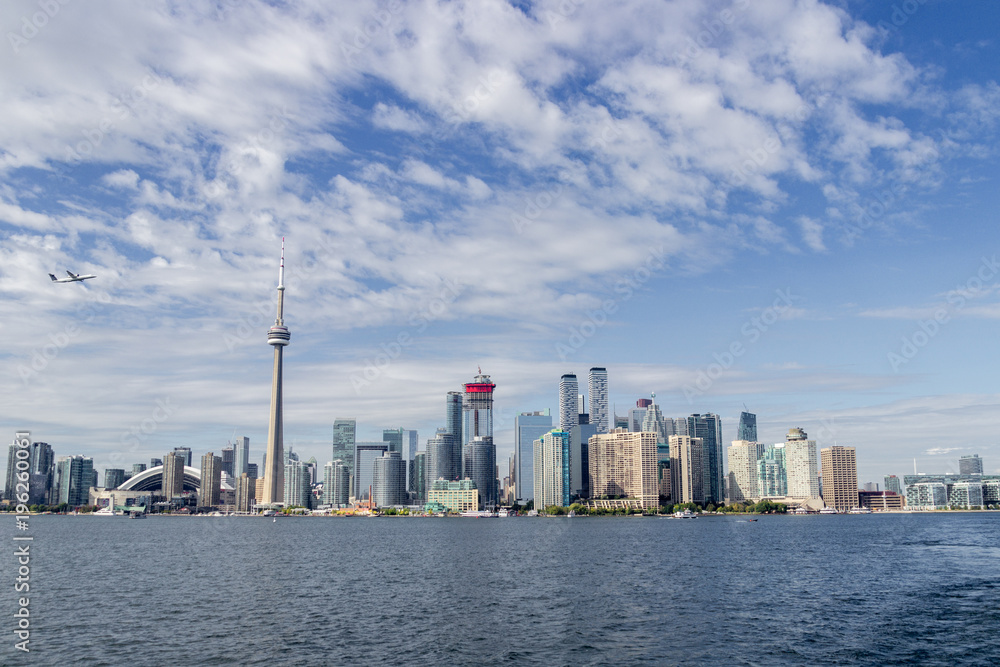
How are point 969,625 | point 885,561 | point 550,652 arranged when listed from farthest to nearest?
1. point 885,561
2. point 969,625
3. point 550,652

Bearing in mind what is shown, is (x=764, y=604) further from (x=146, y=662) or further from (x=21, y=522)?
(x=21, y=522)

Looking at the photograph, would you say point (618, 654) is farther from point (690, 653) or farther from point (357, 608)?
point (357, 608)

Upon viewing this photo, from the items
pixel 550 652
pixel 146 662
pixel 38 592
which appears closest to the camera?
pixel 146 662

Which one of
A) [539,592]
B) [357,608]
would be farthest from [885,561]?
[357,608]

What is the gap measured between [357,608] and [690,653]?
111ft

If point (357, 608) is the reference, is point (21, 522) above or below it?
above

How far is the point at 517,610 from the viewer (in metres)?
70.9

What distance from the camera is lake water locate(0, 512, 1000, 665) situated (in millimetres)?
52625

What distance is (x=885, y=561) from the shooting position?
11369cm

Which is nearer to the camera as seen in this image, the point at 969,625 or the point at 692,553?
the point at 969,625

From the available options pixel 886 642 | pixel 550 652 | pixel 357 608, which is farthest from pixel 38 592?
pixel 886 642

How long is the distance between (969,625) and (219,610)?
220 feet

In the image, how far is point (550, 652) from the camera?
53.2 m

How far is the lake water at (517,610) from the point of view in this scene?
5262 cm
